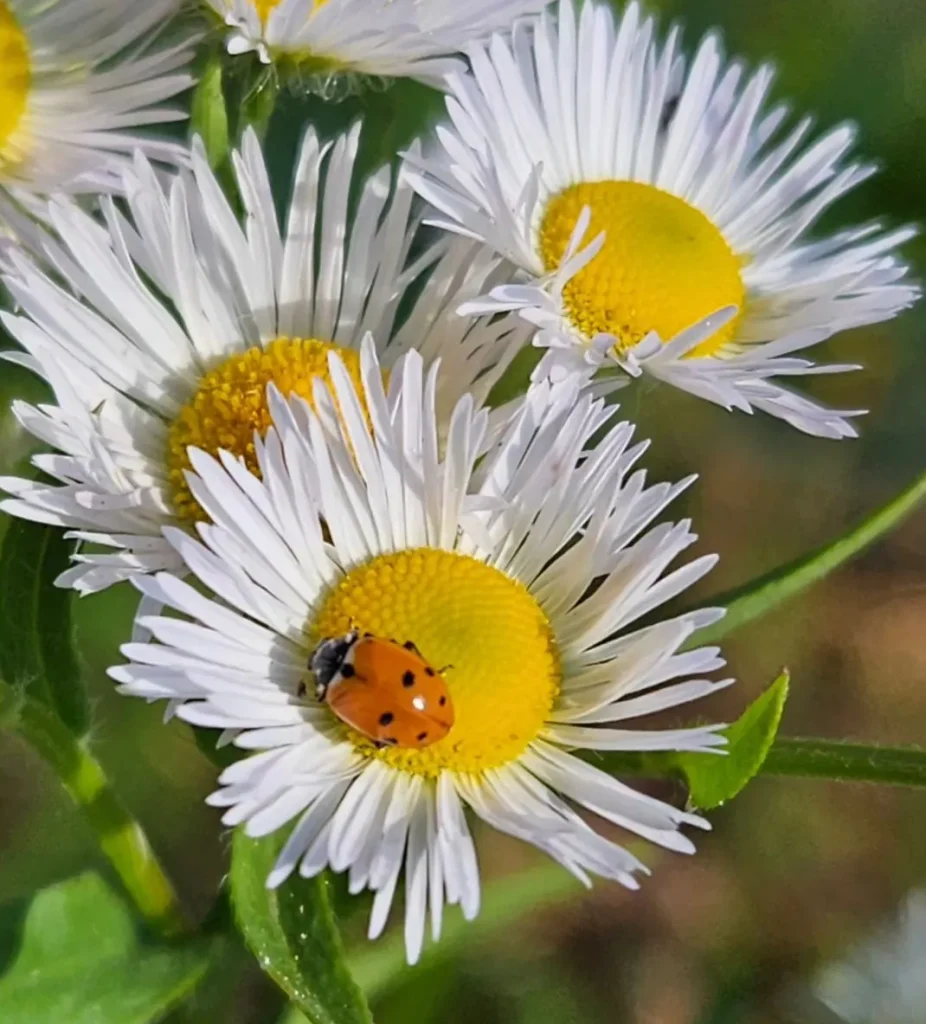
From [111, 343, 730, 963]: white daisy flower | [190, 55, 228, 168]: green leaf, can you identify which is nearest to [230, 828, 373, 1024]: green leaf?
[111, 343, 730, 963]: white daisy flower

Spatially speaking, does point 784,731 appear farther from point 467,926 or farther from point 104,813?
point 104,813

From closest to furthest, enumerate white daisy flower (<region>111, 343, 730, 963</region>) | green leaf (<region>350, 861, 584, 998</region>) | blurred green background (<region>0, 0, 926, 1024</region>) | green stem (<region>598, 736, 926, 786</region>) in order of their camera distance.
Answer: white daisy flower (<region>111, 343, 730, 963</region>) → green stem (<region>598, 736, 926, 786</region>) → green leaf (<region>350, 861, 584, 998</region>) → blurred green background (<region>0, 0, 926, 1024</region>)

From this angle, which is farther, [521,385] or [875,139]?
[875,139]

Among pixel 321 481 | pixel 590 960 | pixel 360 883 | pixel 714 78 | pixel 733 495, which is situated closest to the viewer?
pixel 360 883

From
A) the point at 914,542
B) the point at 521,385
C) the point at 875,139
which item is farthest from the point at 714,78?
the point at 914,542

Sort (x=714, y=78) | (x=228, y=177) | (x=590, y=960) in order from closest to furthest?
(x=228, y=177) → (x=714, y=78) → (x=590, y=960)

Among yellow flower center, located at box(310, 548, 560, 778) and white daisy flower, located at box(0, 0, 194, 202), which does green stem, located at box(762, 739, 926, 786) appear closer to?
yellow flower center, located at box(310, 548, 560, 778)

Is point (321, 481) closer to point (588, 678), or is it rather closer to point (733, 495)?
point (588, 678)
